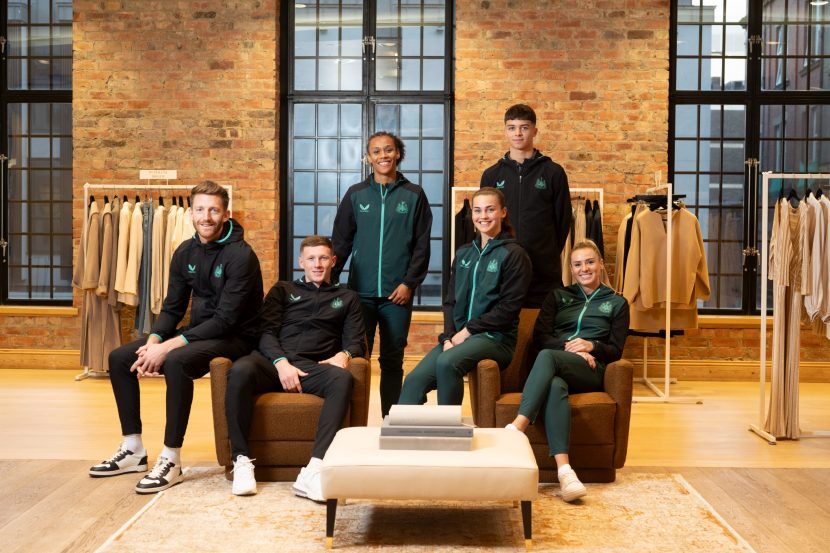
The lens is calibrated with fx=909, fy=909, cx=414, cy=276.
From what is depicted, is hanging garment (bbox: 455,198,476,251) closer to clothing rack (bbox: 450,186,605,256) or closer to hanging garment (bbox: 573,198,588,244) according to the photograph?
clothing rack (bbox: 450,186,605,256)

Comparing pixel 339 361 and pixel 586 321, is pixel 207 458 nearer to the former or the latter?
pixel 339 361

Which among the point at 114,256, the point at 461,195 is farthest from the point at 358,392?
the point at 114,256

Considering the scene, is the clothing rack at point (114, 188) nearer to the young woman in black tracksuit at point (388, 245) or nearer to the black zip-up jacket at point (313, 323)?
the young woman in black tracksuit at point (388, 245)

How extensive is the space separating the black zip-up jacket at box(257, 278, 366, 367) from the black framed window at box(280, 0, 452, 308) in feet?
10.6

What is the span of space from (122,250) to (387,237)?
3.15 meters

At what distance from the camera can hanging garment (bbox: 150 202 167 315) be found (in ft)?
22.3

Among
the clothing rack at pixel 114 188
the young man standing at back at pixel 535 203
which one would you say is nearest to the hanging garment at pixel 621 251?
the young man standing at back at pixel 535 203

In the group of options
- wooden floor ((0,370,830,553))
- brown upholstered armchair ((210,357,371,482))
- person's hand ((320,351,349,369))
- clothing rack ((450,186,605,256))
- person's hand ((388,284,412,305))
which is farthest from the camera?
clothing rack ((450,186,605,256))

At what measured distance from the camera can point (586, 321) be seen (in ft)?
13.7

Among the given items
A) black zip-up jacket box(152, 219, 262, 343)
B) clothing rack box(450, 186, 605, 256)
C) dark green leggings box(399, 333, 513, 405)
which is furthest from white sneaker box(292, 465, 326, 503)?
clothing rack box(450, 186, 605, 256)

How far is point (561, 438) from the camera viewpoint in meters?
3.76

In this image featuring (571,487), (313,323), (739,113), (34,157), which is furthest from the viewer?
(34,157)

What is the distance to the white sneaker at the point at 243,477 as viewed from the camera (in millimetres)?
3664

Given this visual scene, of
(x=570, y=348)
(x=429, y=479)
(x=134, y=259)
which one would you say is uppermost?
(x=134, y=259)
